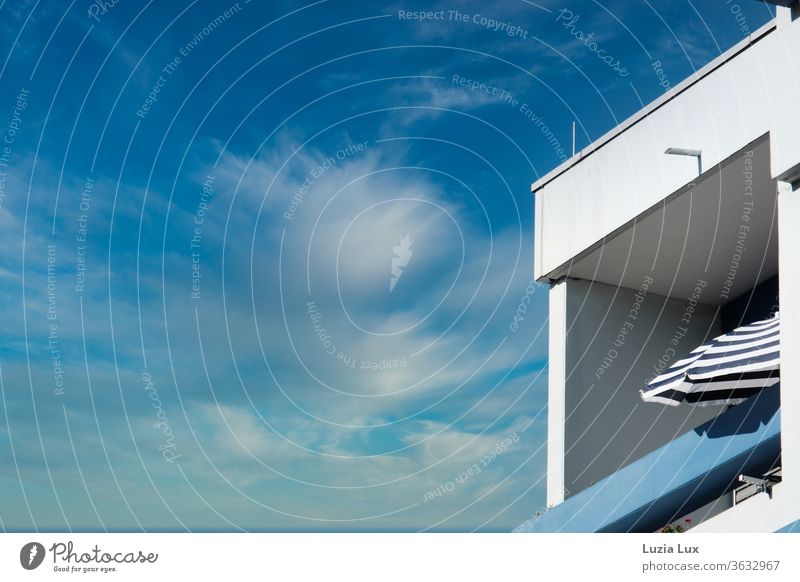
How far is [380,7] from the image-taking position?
10453 millimetres

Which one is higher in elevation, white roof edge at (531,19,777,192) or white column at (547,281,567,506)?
white roof edge at (531,19,777,192)

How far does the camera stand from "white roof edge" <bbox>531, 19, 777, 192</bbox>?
866 cm

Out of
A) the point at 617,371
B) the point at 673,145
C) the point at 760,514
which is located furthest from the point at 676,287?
the point at 760,514

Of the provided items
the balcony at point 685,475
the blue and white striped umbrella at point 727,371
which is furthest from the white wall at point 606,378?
the blue and white striped umbrella at point 727,371

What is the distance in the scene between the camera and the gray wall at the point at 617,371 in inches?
463

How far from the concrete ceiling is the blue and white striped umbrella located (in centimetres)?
139

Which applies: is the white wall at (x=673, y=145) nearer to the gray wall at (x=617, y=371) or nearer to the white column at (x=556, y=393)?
the white column at (x=556, y=393)

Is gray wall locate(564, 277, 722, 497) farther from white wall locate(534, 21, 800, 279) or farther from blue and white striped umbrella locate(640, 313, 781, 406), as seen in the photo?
blue and white striped umbrella locate(640, 313, 781, 406)

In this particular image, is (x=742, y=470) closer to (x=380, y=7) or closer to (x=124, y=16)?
(x=380, y=7)

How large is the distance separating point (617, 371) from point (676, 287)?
132cm

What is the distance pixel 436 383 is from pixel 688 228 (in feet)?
10.6

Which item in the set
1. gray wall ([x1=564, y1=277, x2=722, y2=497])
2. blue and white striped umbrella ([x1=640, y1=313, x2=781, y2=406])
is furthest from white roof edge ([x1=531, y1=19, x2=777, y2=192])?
blue and white striped umbrella ([x1=640, y1=313, x2=781, y2=406])

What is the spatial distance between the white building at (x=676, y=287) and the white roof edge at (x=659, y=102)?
0.02 meters

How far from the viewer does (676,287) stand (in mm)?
12281
